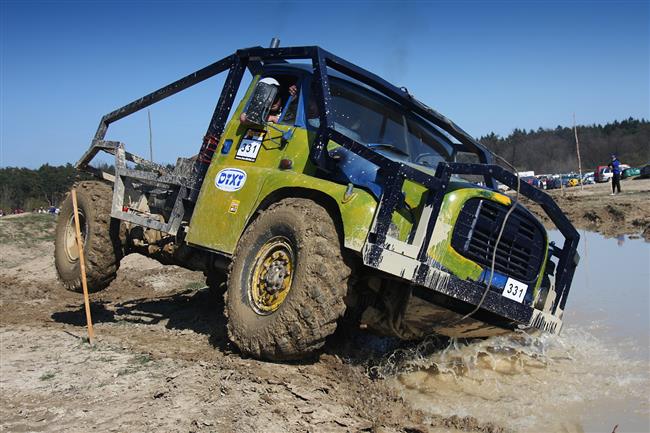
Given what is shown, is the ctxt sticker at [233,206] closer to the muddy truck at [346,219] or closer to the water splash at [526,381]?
the muddy truck at [346,219]

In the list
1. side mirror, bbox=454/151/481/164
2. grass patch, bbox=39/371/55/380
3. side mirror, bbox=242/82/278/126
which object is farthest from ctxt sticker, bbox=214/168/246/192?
side mirror, bbox=454/151/481/164

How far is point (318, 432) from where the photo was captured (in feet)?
12.6

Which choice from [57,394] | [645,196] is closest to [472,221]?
[57,394]

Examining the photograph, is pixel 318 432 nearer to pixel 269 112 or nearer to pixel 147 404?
pixel 147 404

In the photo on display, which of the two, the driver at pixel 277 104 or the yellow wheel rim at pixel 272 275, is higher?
the driver at pixel 277 104

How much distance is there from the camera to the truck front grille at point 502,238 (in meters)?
4.89

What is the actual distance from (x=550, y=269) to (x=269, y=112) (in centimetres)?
297

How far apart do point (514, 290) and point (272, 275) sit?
196 cm

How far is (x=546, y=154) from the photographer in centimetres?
9925

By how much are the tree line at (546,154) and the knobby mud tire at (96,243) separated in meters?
43.2

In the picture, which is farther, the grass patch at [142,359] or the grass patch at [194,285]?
the grass patch at [194,285]

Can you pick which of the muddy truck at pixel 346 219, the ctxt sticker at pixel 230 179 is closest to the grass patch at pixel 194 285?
the muddy truck at pixel 346 219

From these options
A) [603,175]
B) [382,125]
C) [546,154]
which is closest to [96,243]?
[382,125]

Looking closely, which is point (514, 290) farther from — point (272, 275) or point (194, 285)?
point (194, 285)
